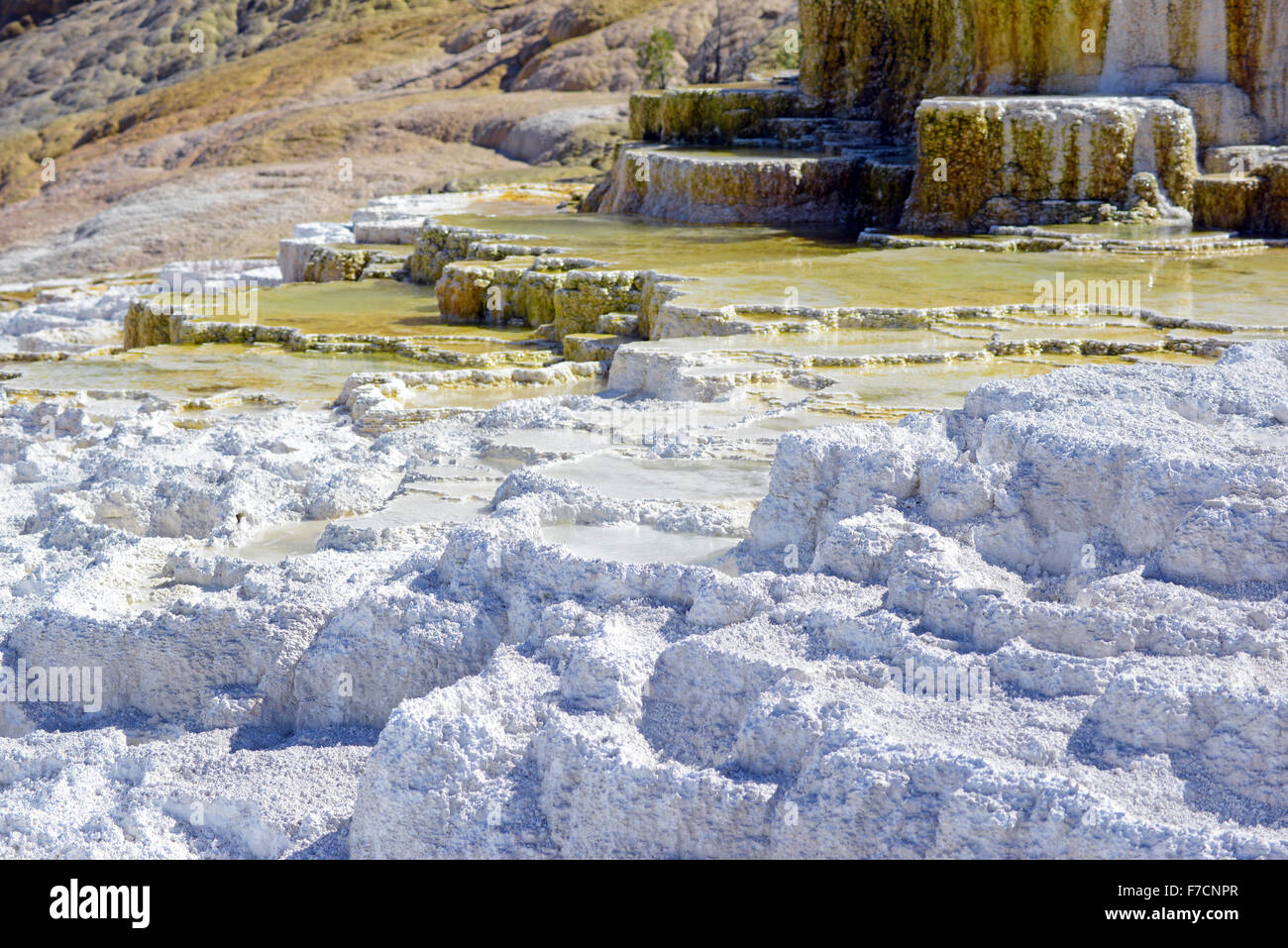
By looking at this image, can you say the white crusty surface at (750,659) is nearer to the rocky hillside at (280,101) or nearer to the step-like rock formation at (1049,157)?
the step-like rock formation at (1049,157)

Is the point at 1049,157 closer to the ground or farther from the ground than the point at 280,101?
closer to the ground

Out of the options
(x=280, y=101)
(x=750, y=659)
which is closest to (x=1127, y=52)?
(x=750, y=659)

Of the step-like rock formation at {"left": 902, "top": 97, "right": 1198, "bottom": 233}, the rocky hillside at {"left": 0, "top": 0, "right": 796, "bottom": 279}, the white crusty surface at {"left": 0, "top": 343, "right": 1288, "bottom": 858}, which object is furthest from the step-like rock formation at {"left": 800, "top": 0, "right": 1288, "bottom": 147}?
the rocky hillside at {"left": 0, "top": 0, "right": 796, "bottom": 279}

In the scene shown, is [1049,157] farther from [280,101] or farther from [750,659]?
[280,101]

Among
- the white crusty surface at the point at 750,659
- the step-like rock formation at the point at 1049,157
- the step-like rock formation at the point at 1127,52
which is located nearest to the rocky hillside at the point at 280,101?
the step-like rock formation at the point at 1127,52

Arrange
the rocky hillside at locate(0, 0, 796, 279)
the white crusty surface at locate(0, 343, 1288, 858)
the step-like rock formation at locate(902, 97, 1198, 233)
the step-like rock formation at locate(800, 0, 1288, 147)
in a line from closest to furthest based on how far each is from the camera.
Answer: the white crusty surface at locate(0, 343, 1288, 858), the step-like rock formation at locate(902, 97, 1198, 233), the step-like rock formation at locate(800, 0, 1288, 147), the rocky hillside at locate(0, 0, 796, 279)

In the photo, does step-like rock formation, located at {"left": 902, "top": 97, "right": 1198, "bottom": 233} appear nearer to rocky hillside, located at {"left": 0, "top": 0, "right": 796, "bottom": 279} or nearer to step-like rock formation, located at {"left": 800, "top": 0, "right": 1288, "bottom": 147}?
step-like rock formation, located at {"left": 800, "top": 0, "right": 1288, "bottom": 147}

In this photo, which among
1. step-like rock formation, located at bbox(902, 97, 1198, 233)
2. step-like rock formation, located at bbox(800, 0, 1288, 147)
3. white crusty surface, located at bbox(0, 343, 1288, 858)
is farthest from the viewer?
step-like rock formation, located at bbox(800, 0, 1288, 147)

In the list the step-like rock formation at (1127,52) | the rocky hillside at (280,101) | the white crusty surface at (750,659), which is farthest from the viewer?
the rocky hillside at (280,101)

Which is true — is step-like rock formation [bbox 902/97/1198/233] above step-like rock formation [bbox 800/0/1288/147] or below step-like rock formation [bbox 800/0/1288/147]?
below

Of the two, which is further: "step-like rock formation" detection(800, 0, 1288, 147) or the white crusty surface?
"step-like rock formation" detection(800, 0, 1288, 147)

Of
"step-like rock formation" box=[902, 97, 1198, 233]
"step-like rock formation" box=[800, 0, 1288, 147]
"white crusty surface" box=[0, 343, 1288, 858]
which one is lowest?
"white crusty surface" box=[0, 343, 1288, 858]

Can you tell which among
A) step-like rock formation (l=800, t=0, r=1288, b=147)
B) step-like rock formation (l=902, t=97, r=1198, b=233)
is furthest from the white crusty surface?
step-like rock formation (l=800, t=0, r=1288, b=147)
